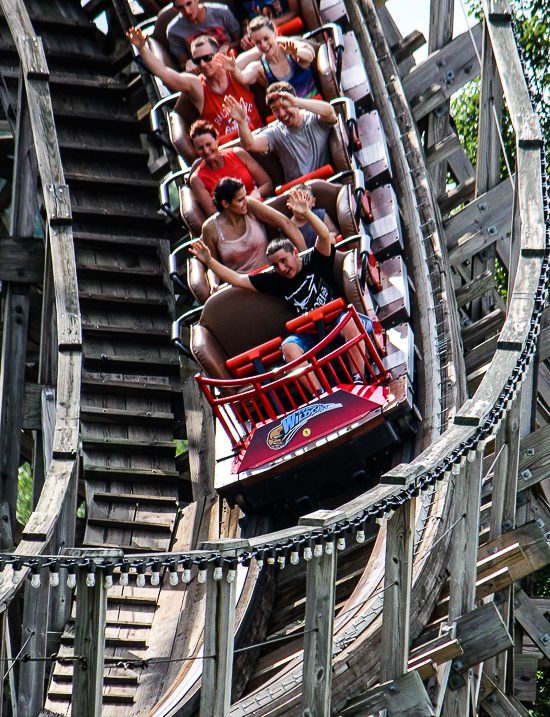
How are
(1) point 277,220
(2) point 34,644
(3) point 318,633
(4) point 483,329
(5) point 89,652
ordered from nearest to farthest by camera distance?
(5) point 89,652 → (3) point 318,633 → (2) point 34,644 → (1) point 277,220 → (4) point 483,329

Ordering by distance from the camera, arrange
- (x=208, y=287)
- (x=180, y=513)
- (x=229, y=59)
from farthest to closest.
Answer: (x=229, y=59)
(x=180, y=513)
(x=208, y=287)

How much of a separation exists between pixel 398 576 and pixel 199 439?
3.26m

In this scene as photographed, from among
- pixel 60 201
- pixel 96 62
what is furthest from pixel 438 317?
pixel 96 62

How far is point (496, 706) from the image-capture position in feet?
14.4

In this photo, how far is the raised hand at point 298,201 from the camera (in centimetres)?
554

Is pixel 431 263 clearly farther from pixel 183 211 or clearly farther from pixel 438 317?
pixel 183 211

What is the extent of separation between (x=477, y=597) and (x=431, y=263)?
254 cm

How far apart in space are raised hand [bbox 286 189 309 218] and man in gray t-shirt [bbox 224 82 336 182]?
2.25ft

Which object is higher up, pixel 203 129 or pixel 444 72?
pixel 444 72

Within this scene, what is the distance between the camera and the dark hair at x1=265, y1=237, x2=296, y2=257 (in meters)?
5.37

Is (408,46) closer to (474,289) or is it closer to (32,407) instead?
(474,289)

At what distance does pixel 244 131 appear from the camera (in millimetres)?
6254

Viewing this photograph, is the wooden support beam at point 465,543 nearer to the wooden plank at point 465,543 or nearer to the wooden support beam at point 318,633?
the wooden plank at point 465,543

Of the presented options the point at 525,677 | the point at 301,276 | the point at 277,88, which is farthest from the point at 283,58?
the point at 525,677
